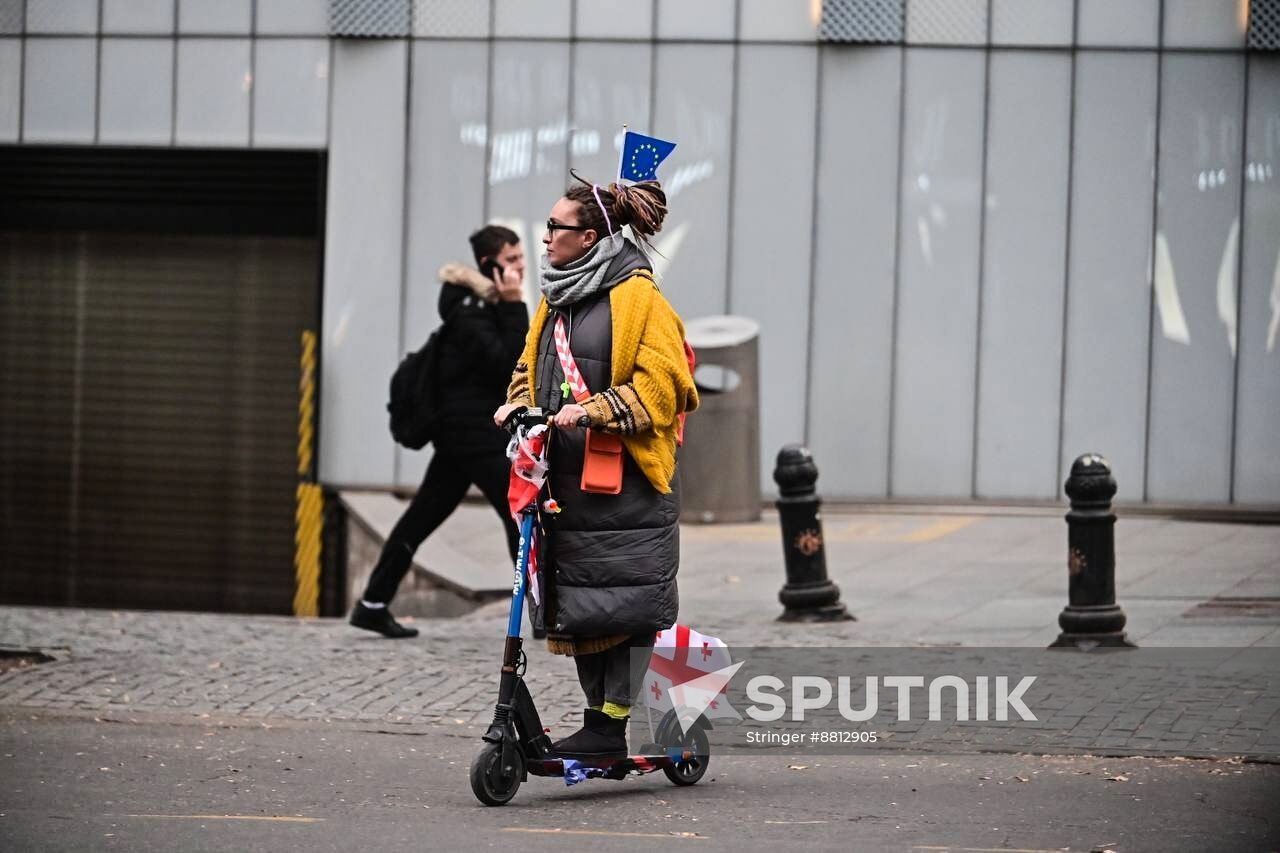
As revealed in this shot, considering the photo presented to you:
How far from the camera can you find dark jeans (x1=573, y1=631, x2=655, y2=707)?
5.75m

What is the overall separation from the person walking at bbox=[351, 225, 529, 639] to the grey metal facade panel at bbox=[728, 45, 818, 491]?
6385 mm

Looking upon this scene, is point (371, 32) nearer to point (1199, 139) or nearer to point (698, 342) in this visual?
point (698, 342)

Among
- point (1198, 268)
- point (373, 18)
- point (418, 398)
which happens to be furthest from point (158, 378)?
point (1198, 268)

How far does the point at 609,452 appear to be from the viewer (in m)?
5.60

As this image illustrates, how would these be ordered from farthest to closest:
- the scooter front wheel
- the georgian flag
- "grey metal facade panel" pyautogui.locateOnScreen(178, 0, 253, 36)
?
1. "grey metal facade panel" pyautogui.locateOnScreen(178, 0, 253, 36)
2. the georgian flag
3. the scooter front wheel

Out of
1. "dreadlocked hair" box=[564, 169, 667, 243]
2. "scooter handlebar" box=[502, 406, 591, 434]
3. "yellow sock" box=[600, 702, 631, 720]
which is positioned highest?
"dreadlocked hair" box=[564, 169, 667, 243]

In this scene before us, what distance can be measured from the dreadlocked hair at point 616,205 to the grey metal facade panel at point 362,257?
1014cm

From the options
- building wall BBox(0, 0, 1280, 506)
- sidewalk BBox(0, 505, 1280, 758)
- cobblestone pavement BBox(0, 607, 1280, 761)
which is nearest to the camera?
cobblestone pavement BBox(0, 607, 1280, 761)

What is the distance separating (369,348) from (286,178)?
170 cm

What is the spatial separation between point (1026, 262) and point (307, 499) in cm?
628

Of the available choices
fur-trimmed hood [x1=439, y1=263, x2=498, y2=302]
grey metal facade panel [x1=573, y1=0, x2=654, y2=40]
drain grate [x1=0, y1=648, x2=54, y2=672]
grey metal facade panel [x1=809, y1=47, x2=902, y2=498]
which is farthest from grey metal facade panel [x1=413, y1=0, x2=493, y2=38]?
drain grate [x1=0, y1=648, x2=54, y2=672]

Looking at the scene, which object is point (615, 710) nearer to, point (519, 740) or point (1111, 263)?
point (519, 740)

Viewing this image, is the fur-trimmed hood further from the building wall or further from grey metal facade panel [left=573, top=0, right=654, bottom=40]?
grey metal facade panel [left=573, top=0, right=654, bottom=40]

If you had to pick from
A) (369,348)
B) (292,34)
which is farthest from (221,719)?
(292,34)
